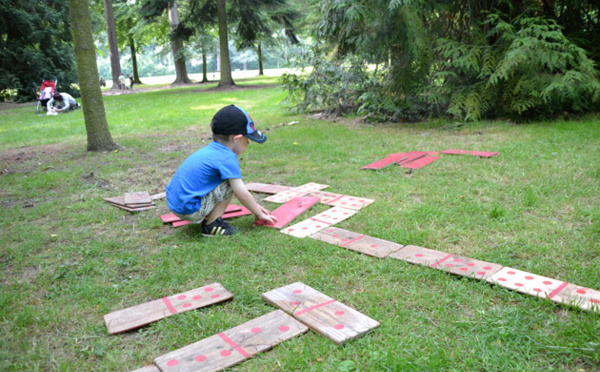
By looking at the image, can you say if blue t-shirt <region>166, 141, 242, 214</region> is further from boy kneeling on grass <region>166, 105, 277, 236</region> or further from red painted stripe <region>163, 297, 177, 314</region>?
red painted stripe <region>163, 297, 177, 314</region>


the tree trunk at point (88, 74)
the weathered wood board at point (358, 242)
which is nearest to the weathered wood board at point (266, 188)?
the weathered wood board at point (358, 242)

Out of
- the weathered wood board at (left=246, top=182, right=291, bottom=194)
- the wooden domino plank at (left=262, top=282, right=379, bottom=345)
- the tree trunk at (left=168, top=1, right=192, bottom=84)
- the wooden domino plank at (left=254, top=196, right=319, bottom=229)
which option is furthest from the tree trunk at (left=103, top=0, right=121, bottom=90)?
the wooden domino plank at (left=262, top=282, right=379, bottom=345)

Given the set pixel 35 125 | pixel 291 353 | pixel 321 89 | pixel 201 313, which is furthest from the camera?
pixel 35 125

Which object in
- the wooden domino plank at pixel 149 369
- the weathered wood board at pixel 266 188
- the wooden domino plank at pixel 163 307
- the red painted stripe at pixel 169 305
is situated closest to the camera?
the wooden domino plank at pixel 149 369

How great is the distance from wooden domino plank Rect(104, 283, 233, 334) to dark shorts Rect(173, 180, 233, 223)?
3.09 feet

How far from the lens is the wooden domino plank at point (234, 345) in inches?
76.9

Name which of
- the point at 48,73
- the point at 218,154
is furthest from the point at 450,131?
the point at 48,73

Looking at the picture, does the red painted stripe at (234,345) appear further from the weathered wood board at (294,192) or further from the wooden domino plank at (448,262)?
the weathered wood board at (294,192)

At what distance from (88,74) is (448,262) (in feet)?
20.9

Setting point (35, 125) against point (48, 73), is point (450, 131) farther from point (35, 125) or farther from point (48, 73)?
point (48, 73)

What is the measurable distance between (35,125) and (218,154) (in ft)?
33.8

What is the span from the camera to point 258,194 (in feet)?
15.8

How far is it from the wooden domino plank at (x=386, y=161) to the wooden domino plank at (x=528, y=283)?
2.88 meters

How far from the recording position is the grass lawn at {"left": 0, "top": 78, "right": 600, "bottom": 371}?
6.75 ft
